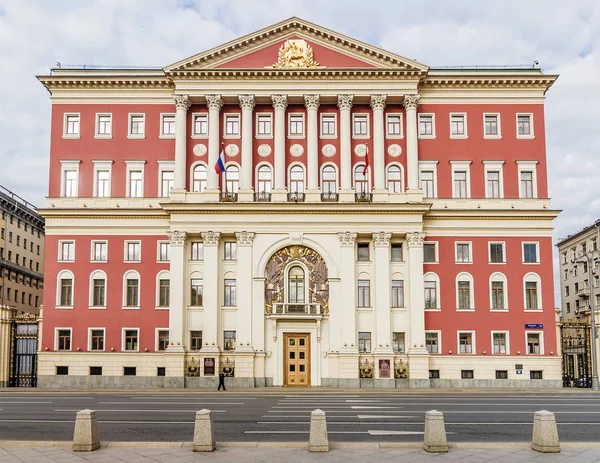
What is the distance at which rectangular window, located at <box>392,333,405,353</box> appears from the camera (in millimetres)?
52112

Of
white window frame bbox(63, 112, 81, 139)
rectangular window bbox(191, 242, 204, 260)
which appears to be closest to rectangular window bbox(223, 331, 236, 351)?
rectangular window bbox(191, 242, 204, 260)

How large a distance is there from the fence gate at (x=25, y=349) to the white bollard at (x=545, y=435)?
4364 cm

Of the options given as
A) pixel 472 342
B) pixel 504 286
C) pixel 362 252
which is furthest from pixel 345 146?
pixel 472 342

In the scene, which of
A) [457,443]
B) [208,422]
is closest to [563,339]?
[457,443]

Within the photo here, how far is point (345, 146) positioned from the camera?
2130 inches

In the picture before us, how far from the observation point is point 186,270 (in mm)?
53031

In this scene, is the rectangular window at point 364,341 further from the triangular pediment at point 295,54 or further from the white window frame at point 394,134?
the triangular pediment at point 295,54

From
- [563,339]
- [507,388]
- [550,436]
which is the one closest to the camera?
[550,436]

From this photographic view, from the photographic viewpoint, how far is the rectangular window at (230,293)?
52.9 m

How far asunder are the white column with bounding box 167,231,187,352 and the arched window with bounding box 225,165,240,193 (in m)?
5.20

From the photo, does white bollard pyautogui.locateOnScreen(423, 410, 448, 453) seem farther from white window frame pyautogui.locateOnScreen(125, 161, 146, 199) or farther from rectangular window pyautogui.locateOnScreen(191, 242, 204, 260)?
white window frame pyautogui.locateOnScreen(125, 161, 146, 199)

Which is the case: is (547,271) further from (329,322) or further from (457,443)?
(457,443)

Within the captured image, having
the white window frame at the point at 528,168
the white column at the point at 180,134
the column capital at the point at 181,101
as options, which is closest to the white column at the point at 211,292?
the white column at the point at 180,134

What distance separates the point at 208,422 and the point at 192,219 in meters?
35.2
